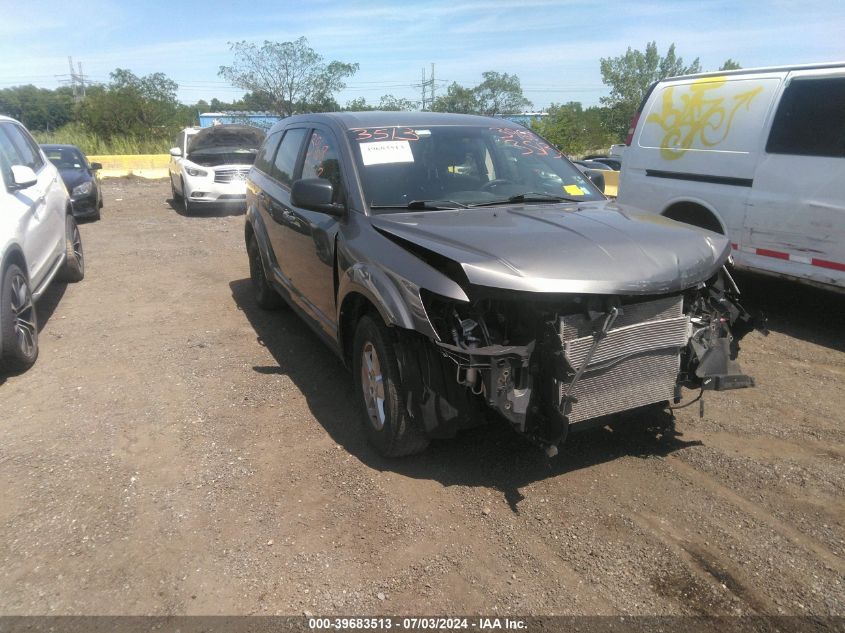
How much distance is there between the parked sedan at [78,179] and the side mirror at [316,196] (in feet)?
31.1

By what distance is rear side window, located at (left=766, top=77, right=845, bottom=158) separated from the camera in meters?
5.23

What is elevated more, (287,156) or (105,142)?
(287,156)

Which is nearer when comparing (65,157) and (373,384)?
(373,384)

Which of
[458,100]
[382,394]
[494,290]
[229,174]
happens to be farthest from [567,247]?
[458,100]

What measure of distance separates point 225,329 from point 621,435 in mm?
3775

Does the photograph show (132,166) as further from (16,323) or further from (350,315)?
(350,315)

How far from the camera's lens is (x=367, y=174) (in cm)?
392

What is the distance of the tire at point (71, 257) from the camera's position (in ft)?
24.1

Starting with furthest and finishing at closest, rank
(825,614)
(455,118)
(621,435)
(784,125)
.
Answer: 1. (784,125)
2. (455,118)
3. (621,435)
4. (825,614)

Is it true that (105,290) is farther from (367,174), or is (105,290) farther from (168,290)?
(367,174)

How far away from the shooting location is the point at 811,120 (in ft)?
17.7

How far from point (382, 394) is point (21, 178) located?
4075mm

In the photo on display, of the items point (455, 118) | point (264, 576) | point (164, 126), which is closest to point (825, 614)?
point (264, 576)

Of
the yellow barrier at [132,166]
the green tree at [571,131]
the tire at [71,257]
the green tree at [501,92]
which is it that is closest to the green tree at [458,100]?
the green tree at [501,92]
